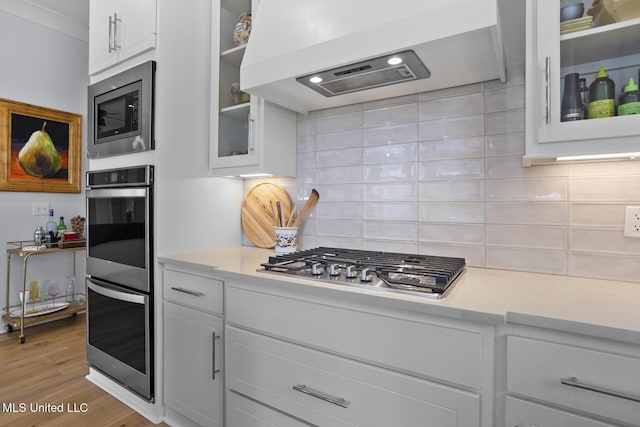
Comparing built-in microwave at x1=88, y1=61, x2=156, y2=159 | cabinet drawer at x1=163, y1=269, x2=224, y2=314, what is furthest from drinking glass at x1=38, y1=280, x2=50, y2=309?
cabinet drawer at x1=163, y1=269, x2=224, y2=314

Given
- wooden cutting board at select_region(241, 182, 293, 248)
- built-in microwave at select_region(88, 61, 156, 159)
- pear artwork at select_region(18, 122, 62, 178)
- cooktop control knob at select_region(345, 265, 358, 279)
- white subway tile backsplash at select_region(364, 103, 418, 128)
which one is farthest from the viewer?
pear artwork at select_region(18, 122, 62, 178)

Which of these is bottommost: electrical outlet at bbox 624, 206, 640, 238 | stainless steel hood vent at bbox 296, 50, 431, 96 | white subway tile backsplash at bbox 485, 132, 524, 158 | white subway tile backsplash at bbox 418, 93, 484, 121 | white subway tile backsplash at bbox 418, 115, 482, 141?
electrical outlet at bbox 624, 206, 640, 238

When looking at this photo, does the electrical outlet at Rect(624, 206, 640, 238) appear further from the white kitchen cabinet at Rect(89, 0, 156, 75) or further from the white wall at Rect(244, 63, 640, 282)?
the white kitchen cabinet at Rect(89, 0, 156, 75)

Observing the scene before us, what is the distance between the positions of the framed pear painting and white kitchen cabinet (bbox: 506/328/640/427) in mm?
3719

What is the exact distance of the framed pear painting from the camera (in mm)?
2854

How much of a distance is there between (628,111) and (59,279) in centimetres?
413

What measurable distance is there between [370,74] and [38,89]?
3259 millimetres

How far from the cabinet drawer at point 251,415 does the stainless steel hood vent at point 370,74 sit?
50.1 inches

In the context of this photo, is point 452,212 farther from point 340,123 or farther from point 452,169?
point 340,123

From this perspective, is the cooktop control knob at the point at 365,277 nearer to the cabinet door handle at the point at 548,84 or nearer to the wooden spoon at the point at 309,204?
the cabinet door handle at the point at 548,84

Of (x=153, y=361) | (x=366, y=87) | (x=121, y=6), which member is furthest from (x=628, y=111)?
(x=121, y=6)

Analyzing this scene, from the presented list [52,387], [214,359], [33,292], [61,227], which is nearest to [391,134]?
[214,359]

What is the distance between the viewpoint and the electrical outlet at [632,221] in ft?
3.83

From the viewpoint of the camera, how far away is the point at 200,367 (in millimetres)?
1512
